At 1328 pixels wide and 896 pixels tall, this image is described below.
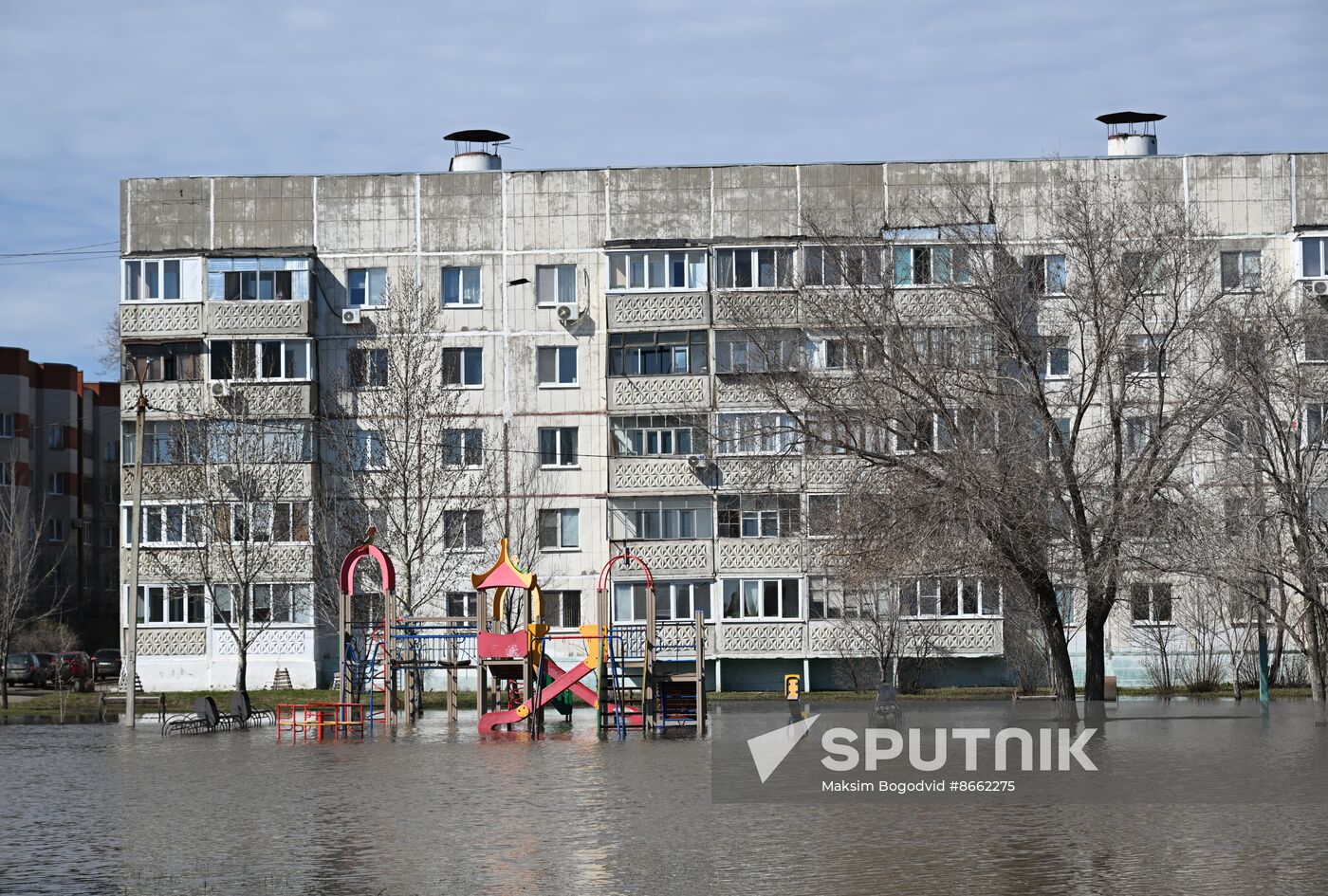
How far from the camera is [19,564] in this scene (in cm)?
6288

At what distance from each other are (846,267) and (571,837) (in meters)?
22.9

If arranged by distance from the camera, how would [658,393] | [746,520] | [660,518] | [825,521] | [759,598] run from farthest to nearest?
[658,393] → [660,518] → [746,520] → [759,598] → [825,521]

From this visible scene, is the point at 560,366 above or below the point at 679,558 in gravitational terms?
above

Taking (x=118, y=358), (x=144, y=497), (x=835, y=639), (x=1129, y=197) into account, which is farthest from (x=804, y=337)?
(x=118, y=358)

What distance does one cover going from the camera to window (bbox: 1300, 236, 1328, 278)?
5572 centimetres

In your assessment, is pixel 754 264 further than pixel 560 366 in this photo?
No

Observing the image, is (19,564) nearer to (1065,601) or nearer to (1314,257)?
(1065,601)

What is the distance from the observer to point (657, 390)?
184 ft

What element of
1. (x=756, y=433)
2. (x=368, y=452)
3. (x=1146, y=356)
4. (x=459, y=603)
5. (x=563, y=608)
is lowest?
(x=563, y=608)

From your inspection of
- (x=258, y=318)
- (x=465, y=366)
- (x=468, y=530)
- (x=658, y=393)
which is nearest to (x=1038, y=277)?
(x=658, y=393)

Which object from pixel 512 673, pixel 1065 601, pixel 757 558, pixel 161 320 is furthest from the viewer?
pixel 161 320

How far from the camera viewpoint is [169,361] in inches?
2264

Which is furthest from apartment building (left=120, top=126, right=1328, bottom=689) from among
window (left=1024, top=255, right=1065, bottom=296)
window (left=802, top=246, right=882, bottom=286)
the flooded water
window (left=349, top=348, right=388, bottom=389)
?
the flooded water

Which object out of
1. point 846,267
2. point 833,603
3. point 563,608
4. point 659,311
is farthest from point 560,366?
point 846,267
